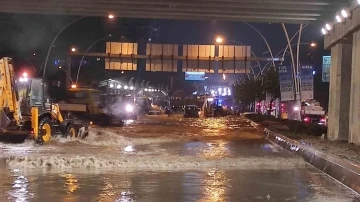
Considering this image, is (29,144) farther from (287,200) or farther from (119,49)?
(119,49)

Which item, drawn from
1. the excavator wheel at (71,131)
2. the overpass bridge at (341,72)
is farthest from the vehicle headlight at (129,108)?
the overpass bridge at (341,72)

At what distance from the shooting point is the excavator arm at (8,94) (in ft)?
78.4

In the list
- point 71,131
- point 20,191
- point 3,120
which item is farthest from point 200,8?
point 20,191

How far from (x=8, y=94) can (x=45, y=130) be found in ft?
8.15

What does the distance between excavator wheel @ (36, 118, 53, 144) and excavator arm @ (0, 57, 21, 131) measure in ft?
4.19

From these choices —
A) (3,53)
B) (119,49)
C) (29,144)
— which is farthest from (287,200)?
(3,53)

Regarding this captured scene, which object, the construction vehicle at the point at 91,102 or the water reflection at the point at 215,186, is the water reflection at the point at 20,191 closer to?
the water reflection at the point at 215,186

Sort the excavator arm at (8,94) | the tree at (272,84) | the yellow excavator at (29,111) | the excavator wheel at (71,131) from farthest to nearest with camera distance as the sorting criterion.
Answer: the tree at (272,84), the excavator wheel at (71,131), the yellow excavator at (29,111), the excavator arm at (8,94)

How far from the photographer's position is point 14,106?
24.2 metres

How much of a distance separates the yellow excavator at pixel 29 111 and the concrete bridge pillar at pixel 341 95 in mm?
11722

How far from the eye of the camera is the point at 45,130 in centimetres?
2573

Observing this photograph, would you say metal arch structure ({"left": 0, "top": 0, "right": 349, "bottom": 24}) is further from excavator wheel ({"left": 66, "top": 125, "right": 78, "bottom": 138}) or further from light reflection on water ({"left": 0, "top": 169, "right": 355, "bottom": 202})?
light reflection on water ({"left": 0, "top": 169, "right": 355, "bottom": 202})

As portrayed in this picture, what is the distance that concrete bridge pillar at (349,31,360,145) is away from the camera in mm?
22453

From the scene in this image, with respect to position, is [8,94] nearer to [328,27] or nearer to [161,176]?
[161,176]
